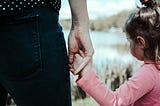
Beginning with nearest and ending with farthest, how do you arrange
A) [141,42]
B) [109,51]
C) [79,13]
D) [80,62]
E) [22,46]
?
[22,46] < [79,13] < [80,62] < [141,42] < [109,51]

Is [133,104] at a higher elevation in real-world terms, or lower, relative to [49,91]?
lower

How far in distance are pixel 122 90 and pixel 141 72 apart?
134 millimetres

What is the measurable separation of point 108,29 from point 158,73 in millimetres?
7098

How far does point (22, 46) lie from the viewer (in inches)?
55.8

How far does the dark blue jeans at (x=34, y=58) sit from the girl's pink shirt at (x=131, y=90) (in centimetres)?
43

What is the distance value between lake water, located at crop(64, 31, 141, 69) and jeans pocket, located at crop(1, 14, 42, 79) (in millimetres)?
2737

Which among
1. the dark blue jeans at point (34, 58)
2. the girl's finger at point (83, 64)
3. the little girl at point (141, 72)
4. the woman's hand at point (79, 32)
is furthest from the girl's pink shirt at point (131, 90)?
the dark blue jeans at point (34, 58)

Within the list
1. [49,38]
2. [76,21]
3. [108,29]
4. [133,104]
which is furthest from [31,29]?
[108,29]

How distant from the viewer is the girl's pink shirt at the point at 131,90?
1.96m

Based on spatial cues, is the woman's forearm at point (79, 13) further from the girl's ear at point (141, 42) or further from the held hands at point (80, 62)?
the girl's ear at point (141, 42)

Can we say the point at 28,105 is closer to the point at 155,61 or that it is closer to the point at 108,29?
the point at 155,61

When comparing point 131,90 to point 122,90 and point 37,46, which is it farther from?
point 37,46

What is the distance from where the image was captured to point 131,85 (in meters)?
2.05

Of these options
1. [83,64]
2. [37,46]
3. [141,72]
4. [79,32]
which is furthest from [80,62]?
[141,72]
